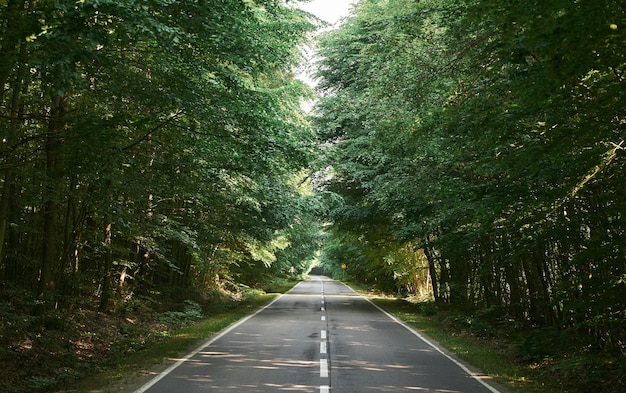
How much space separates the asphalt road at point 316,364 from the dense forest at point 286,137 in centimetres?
220

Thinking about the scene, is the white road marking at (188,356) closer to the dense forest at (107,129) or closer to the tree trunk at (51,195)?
the dense forest at (107,129)

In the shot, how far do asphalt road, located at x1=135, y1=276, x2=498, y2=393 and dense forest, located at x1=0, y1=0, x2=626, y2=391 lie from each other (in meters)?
2.20

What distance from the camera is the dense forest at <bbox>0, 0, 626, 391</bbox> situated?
543 centimetres

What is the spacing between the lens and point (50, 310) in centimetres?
1123

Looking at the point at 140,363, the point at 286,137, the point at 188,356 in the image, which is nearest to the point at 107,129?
the point at 286,137

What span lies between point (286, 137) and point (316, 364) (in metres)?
4.42

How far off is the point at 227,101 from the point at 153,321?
10.7 metres

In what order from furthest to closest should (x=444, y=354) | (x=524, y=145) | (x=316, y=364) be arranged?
1. (x=444, y=354)
2. (x=316, y=364)
3. (x=524, y=145)

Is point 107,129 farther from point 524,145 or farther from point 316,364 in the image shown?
point 524,145

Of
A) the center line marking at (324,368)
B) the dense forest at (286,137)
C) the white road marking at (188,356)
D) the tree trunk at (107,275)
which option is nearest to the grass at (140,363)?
the white road marking at (188,356)

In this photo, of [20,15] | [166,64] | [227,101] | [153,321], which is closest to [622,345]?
[227,101]

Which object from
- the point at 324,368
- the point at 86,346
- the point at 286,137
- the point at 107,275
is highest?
the point at 286,137

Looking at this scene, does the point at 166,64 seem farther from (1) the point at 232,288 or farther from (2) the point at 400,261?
(1) the point at 232,288

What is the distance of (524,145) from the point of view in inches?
298
